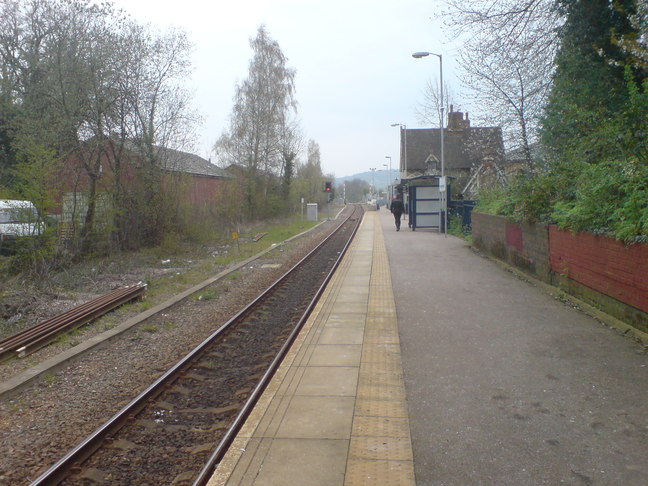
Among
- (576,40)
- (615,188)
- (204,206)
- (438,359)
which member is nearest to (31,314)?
(438,359)

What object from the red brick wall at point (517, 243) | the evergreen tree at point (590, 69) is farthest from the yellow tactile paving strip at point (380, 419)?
the evergreen tree at point (590, 69)

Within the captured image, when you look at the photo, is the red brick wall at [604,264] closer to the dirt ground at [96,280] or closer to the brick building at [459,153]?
the dirt ground at [96,280]

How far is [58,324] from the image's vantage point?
28.4 ft

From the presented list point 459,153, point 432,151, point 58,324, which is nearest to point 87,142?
point 58,324

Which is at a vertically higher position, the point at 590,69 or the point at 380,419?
the point at 590,69

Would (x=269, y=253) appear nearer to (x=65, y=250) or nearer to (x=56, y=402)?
(x=65, y=250)

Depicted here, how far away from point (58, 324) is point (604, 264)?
8302 mm

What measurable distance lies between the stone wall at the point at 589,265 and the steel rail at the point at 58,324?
801cm

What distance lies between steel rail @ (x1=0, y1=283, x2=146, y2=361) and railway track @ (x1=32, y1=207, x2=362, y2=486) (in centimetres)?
239

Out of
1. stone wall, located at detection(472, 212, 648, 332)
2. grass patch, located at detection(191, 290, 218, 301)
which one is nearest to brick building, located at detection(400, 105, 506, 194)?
stone wall, located at detection(472, 212, 648, 332)

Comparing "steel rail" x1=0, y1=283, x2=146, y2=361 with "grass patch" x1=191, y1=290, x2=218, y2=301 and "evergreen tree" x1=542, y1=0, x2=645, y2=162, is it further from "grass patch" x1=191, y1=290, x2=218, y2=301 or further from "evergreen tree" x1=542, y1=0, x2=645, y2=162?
"evergreen tree" x1=542, y1=0, x2=645, y2=162

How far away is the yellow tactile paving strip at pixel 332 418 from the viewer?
12.6 feet

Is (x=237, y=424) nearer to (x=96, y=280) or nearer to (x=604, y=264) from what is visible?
(x=604, y=264)

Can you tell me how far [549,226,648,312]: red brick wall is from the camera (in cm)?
678
